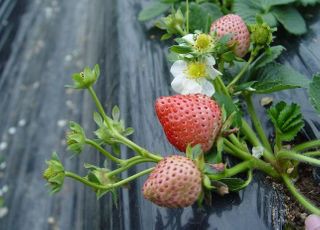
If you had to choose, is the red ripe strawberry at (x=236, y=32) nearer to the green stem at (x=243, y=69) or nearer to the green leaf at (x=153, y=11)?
the green stem at (x=243, y=69)

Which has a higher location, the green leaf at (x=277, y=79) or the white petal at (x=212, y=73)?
the white petal at (x=212, y=73)

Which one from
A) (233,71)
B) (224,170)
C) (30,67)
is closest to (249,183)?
(224,170)

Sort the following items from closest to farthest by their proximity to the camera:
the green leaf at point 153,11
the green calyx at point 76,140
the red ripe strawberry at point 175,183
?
the red ripe strawberry at point 175,183
the green calyx at point 76,140
the green leaf at point 153,11

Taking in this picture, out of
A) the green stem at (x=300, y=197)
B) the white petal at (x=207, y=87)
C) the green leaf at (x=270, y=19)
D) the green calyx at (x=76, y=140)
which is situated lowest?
the green stem at (x=300, y=197)

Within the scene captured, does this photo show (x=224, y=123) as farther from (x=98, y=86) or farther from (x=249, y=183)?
(x=98, y=86)

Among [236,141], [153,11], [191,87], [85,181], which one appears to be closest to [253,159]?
[236,141]

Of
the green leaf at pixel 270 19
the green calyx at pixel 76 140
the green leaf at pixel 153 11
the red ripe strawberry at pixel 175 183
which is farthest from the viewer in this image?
the green leaf at pixel 153 11

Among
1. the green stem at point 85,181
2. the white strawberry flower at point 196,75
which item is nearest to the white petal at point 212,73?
the white strawberry flower at point 196,75
